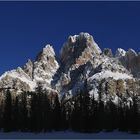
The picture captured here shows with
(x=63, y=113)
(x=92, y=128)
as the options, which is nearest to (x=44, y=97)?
(x=63, y=113)

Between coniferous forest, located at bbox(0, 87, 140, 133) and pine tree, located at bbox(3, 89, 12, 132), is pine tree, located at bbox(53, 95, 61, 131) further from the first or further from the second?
pine tree, located at bbox(3, 89, 12, 132)

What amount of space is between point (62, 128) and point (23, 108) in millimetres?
17133

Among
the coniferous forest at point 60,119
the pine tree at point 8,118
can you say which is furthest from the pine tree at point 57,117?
the pine tree at point 8,118

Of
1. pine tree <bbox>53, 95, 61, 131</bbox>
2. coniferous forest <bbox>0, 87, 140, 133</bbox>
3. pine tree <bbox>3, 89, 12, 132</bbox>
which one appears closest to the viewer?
pine tree <bbox>3, 89, 12, 132</bbox>

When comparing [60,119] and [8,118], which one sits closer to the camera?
[8,118]

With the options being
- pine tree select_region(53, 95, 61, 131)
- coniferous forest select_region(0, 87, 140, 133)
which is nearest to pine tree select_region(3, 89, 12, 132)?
coniferous forest select_region(0, 87, 140, 133)

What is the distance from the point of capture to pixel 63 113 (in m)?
151

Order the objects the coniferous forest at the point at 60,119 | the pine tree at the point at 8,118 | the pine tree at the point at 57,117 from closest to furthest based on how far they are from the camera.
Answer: the pine tree at the point at 8,118 < the coniferous forest at the point at 60,119 < the pine tree at the point at 57,117

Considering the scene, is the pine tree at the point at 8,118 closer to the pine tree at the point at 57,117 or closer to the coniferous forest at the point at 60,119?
the coniferous forest at the point at 60,119

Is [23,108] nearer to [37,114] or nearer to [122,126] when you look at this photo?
[37,114]

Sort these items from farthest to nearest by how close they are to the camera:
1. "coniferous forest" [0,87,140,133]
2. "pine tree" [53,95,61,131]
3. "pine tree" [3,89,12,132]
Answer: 1. "pine tree" [53,95,61,131]
2. "coniferous forest" [0,87,140,133]
3. "pine tree" [3,89,12,132]

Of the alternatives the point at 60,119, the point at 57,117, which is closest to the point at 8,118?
the point at 57,117

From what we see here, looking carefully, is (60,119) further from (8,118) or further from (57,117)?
(8,118)

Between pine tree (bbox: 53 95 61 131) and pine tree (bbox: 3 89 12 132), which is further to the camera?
pine tree (bbox: 53 95 61 131)
